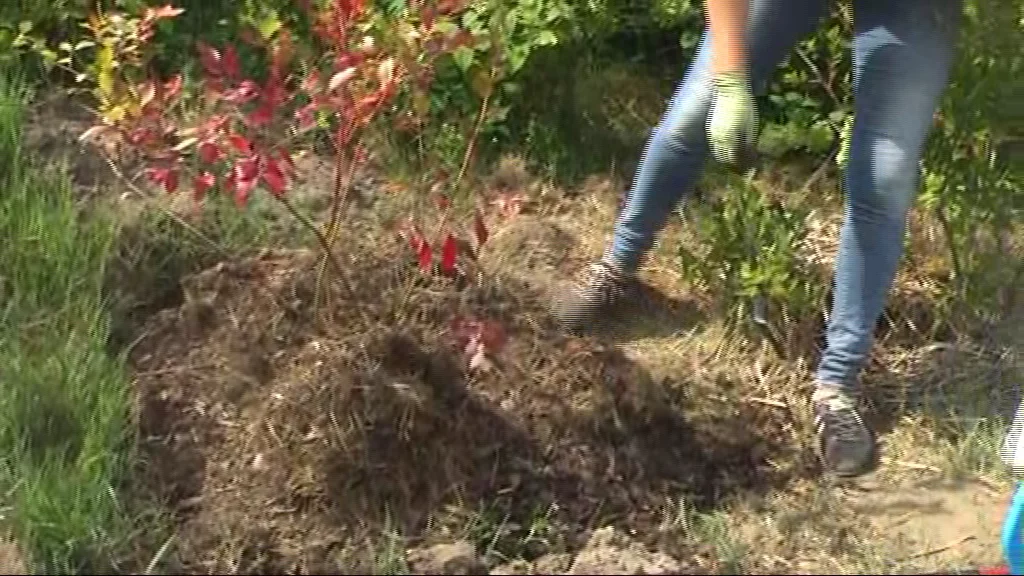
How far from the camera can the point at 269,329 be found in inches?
120

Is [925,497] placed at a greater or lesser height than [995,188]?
lesser

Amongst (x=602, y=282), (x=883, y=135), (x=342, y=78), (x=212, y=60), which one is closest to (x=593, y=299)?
(x=602, y=282)

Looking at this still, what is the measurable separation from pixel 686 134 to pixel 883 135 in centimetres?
39

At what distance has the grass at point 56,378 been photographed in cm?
268

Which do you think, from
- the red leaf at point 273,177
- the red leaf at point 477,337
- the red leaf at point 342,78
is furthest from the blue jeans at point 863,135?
the red leaf at point 273,177

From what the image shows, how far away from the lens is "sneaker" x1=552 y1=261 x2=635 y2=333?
128 inches

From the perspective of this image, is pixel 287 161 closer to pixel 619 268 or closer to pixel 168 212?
pixel 168 212

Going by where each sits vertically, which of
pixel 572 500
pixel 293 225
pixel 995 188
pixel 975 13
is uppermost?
pixel 975 13

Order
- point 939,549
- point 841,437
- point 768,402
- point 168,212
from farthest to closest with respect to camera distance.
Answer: point 168,212 < point 768,402 < point 841,437 < point 939,549

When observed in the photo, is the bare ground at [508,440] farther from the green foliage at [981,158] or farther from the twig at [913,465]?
the green foliage at [981,158]

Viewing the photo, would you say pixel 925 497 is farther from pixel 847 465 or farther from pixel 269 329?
pixel 269 329

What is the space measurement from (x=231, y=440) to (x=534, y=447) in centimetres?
56

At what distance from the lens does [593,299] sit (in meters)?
3.28

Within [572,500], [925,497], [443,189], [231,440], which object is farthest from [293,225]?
[925,497]
